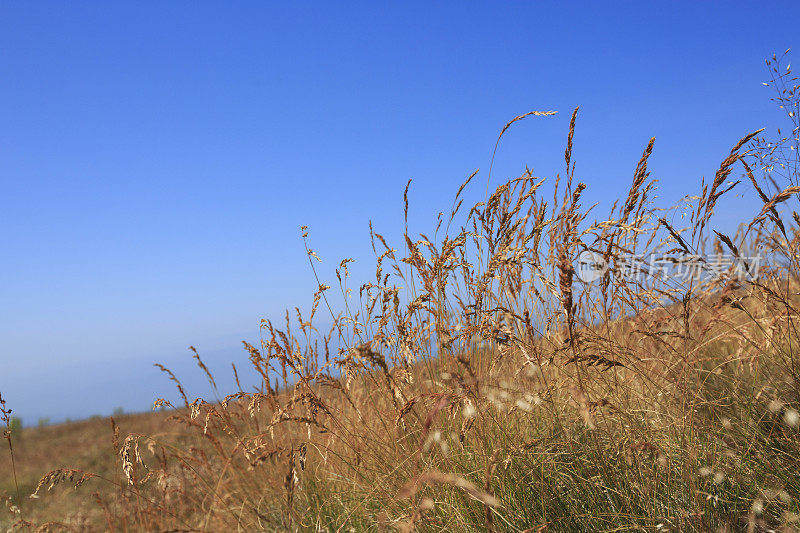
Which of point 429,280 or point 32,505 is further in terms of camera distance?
point 32,505

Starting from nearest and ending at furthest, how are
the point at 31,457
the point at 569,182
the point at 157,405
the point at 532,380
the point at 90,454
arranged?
the point at 569,182
the point at 157,405
the point at 532,380
the point at 90,454
the point at 31,457

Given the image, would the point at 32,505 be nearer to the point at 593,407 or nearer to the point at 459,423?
the point at 459,423

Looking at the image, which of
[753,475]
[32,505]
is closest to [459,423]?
[753,475]

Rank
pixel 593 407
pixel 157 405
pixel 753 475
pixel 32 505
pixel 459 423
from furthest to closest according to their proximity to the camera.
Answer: pixel 32 505 → pixel 157 405 → pixel 459 423 → pixel 753 475 → pixel 593 407

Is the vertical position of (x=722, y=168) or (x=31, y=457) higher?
(x=722, y=168)

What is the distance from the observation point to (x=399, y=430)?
7.59ft

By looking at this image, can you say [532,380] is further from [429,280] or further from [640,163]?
[640,163]

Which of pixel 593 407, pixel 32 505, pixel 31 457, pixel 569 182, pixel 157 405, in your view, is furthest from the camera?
pixel 31 457

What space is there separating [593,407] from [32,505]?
4.99 meters

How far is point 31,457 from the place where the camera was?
6434 millimetres

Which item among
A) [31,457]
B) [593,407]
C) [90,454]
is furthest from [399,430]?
[31,457]

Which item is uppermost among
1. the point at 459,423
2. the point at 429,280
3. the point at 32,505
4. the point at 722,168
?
the point at 722,168

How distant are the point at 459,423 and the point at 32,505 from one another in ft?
14.1

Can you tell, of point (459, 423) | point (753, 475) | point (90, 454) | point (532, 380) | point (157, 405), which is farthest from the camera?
point (90, 454)
